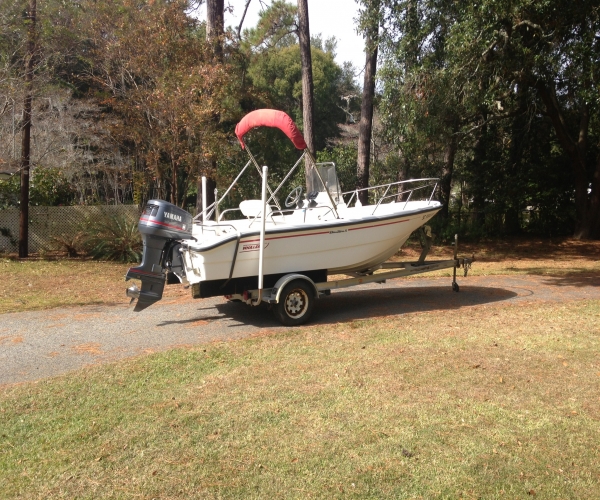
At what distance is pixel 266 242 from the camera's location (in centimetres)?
847

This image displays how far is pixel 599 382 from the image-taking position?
6.08 metres

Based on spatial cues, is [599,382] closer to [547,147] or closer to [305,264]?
[305,264]

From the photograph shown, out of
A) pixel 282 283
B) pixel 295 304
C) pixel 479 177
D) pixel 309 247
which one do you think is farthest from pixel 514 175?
pixel 282 283

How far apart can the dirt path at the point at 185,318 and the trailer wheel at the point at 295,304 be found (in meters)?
0.20

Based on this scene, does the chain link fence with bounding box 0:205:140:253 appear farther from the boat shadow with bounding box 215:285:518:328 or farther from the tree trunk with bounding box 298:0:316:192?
the boat shadow with bounding box 215:285:518:328

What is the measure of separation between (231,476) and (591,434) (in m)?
2.90

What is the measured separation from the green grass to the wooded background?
7797 mm

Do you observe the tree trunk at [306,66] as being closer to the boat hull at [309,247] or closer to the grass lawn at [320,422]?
the boat hull at [309,247]

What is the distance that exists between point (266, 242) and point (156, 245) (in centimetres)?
149

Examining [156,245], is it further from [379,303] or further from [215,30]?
[215,30]

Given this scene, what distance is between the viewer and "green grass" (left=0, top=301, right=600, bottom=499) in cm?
414

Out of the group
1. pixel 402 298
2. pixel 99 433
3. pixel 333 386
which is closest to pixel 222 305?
pixel 402 298

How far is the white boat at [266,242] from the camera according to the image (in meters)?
8.13

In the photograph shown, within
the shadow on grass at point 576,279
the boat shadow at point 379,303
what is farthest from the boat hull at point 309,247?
the shadow on grass at point 576,279
